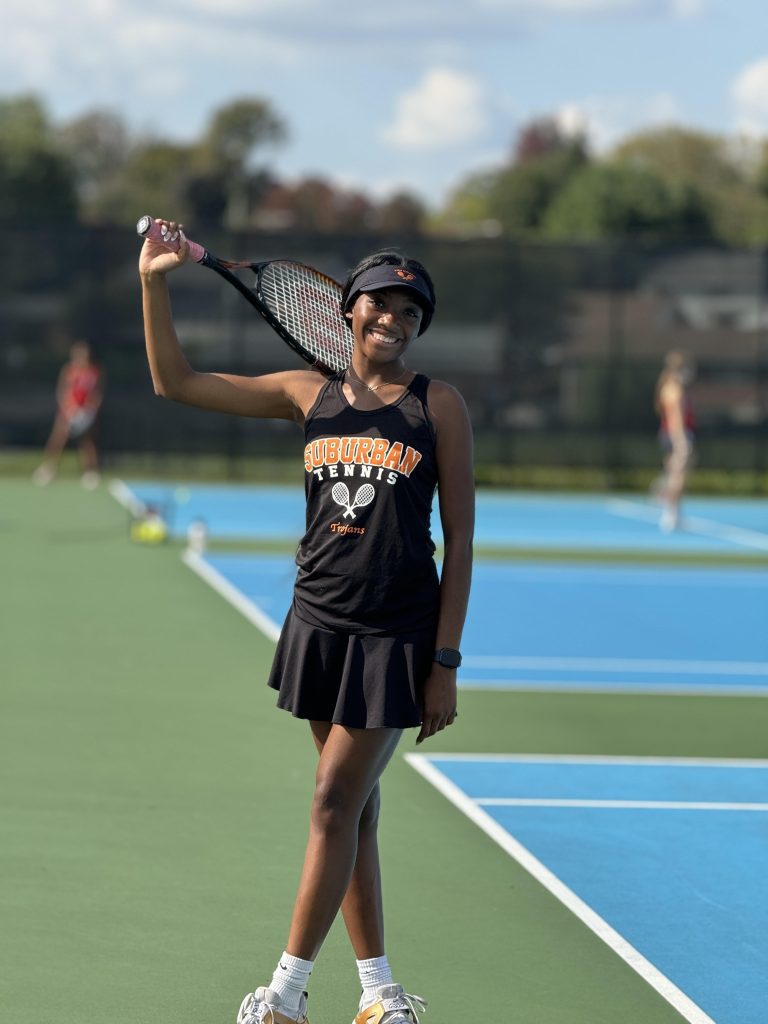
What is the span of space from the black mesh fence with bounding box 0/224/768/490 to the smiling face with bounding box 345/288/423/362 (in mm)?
20037

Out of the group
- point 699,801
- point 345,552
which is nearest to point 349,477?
point 345,552

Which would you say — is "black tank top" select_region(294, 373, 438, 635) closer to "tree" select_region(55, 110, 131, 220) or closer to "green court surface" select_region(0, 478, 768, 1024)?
"green court surface" select_region(0, 478, 768, 1024)

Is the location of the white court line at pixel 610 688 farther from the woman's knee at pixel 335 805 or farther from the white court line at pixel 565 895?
the woman's knee at pixel 335 805

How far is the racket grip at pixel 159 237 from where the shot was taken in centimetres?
430

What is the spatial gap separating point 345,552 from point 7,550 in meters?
11.8

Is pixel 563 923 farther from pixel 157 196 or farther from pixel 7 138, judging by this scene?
pixel 157 196

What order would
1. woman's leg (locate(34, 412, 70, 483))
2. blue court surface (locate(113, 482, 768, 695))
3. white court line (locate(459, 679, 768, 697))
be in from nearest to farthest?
white court line (locate(459, 679, 768, 697)), blue court surface (locate(113, 482, 768, 695)), woman's leg (locate(34, 412, 70, 483))

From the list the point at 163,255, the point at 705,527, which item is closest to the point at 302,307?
the point at 163,255

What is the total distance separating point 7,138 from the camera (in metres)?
90.1

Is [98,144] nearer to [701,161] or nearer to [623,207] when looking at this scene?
[701,161]

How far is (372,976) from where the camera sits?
4453mm

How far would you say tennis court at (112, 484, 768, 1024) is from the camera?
17.8 feet

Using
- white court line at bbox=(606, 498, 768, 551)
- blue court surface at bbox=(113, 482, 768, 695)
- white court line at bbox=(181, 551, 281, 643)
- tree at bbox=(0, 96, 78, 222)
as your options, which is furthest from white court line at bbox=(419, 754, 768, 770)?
tree at bbox=(0, 96, 78, 222)

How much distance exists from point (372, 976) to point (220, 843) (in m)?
1.92
